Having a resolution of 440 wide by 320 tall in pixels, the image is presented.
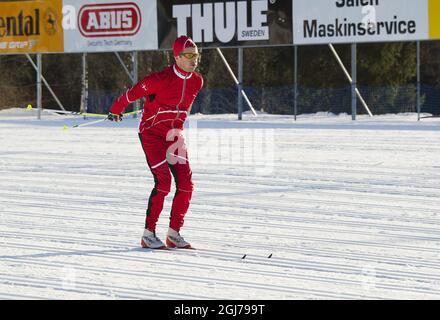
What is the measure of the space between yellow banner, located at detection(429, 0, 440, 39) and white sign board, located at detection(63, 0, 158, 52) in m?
8.88

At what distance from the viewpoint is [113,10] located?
30.0 metres

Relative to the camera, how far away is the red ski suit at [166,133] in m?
7.60

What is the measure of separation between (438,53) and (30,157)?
24.0 meters

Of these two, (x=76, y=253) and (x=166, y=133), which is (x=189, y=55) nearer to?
(x=166, y=133)

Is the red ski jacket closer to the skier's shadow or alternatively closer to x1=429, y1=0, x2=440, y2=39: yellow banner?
the skier's shadow

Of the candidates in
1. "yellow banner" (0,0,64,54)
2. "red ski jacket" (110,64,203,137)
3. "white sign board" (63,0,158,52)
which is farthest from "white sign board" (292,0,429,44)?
"red ski jacket" (110,64,203,137)

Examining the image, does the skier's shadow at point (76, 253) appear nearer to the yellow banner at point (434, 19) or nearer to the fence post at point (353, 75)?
the yellow banner at point (434, 19)

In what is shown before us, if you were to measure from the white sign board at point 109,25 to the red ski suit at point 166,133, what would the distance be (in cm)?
2208

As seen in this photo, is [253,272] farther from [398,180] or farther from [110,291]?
[398,180]

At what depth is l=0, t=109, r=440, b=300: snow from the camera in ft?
20.5

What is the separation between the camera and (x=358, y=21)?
87.2 ft

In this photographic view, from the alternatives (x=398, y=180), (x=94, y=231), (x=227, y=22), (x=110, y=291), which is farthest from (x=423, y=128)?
(x=110, y=291)

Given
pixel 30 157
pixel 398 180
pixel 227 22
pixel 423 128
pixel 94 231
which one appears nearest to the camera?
pixel 94 231
